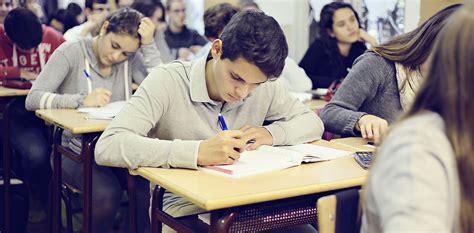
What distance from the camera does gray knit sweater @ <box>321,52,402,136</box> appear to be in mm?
2303

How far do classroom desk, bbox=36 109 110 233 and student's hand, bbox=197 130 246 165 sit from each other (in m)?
0.80

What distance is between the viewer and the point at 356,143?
225cm

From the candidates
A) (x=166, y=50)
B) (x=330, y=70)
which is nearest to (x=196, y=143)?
(x=330, y=70)

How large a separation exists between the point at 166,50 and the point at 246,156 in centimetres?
356

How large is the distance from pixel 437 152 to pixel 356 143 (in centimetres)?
123

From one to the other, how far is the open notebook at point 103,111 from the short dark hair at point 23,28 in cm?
89

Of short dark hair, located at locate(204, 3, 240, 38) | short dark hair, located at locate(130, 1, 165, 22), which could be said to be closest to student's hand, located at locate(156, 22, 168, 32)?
short dark hair, located at locate(130, 1, 165, 22)

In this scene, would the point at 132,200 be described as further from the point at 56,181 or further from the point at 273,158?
the point at 56,181

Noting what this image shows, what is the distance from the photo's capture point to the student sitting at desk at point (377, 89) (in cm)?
220

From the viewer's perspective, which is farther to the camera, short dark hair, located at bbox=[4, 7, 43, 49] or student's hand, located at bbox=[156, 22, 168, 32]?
student's hand, located at bbox=[156, 22, 168, 32]

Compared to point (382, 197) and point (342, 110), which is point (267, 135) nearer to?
point (342, 110)

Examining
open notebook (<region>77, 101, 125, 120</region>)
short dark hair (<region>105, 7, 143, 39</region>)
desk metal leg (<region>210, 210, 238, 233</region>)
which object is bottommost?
open notebook (<region>77, 101, 125, 120</region>)

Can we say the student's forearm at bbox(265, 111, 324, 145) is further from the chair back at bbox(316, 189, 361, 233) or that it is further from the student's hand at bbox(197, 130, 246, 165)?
the chair back at bbox(316, 189, 361, 233)

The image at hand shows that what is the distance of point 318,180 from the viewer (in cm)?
168
